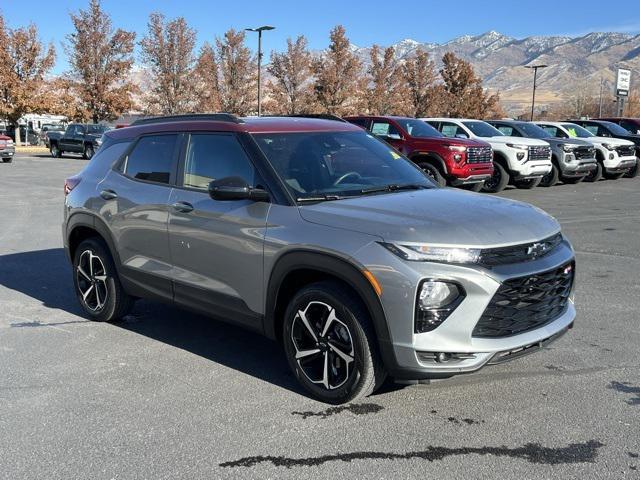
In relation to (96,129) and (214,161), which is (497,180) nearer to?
(214,161)

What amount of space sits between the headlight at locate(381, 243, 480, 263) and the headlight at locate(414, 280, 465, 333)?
0.43 feet

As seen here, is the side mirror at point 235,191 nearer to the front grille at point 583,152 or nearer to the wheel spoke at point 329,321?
the wheel spoke at point 329,321

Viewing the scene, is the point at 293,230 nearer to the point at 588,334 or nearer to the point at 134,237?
the point at 134,237

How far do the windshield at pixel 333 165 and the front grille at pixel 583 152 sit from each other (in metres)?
14.6

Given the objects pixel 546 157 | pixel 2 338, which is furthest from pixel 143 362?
pixel 546 157

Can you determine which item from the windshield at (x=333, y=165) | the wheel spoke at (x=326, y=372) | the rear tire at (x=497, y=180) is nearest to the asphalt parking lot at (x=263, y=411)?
the wheel spoke at (x=326, y=372)

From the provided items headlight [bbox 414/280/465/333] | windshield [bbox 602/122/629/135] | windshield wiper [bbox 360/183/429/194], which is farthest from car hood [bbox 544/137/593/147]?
headlight [bbox 414/280/465/333]

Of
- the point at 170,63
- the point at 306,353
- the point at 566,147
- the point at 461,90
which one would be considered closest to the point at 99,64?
the point at 170,63

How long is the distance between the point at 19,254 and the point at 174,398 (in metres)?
5.58

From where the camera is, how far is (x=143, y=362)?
4.87 meters

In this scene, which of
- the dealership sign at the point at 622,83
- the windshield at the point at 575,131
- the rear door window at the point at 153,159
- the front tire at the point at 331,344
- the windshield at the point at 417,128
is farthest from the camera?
the dealership sign at the point at 622,83

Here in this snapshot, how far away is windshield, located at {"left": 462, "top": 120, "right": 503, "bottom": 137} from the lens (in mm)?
Answer: 17481

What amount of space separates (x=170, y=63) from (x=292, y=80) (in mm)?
8361

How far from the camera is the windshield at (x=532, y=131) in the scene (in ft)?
60.2
